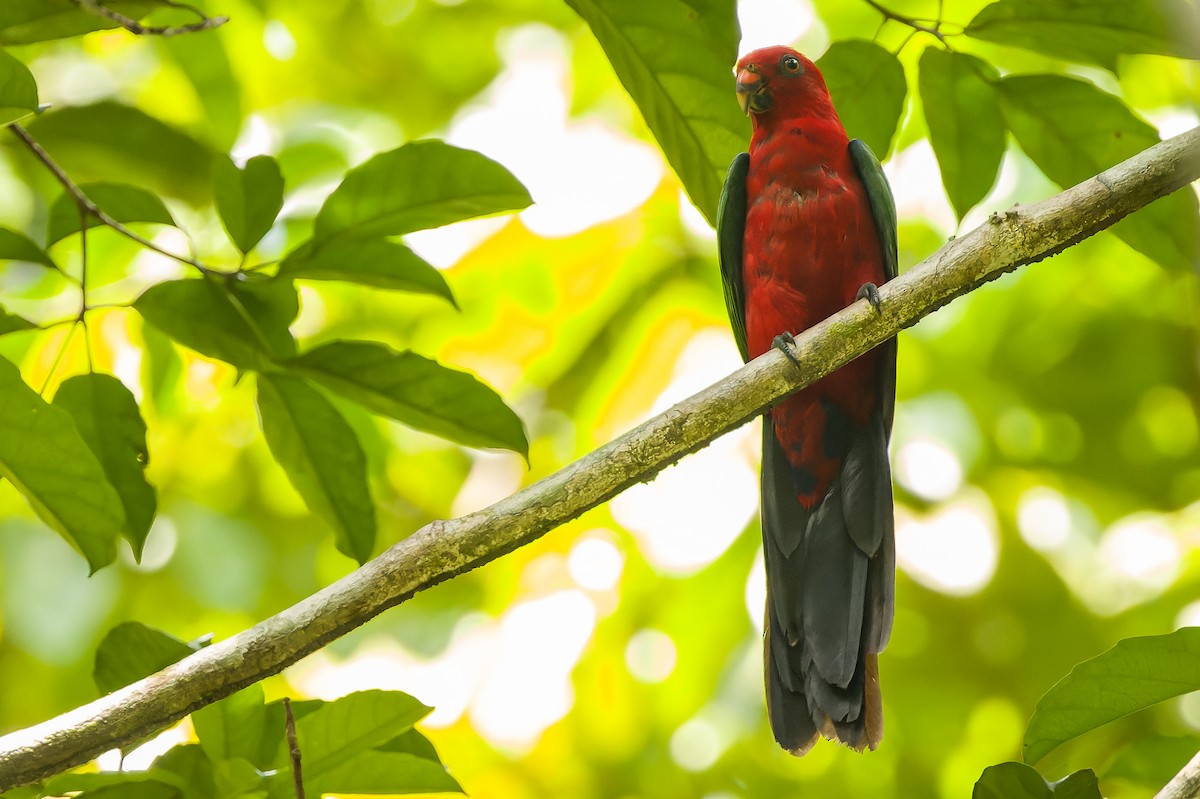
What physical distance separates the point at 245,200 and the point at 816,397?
1.85 m

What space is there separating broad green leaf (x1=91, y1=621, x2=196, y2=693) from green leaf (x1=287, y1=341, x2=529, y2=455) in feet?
2.18

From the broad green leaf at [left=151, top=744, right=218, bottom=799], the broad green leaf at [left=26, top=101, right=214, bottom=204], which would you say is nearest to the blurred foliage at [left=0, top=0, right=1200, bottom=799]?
the broad green leaf at [left=26, top=101, right=214, bottom=204]

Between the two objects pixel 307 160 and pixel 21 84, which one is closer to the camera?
pixel 21 84

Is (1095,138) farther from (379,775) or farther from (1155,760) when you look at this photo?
(379,775)

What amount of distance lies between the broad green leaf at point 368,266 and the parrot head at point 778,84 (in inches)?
67.2

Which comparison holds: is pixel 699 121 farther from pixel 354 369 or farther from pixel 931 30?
pixel 354 369

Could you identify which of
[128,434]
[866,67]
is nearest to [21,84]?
[128,434]

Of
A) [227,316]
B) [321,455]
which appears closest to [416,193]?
[227,316]

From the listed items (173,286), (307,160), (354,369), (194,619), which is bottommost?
(354,369)

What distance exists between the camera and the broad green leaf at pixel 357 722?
220 cm

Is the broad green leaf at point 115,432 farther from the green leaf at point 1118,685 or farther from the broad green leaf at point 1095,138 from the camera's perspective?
the broad green leaf at point 1095,138

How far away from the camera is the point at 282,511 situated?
536 centimetres

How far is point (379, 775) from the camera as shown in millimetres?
2244

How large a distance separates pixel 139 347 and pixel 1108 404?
4.21 meters
